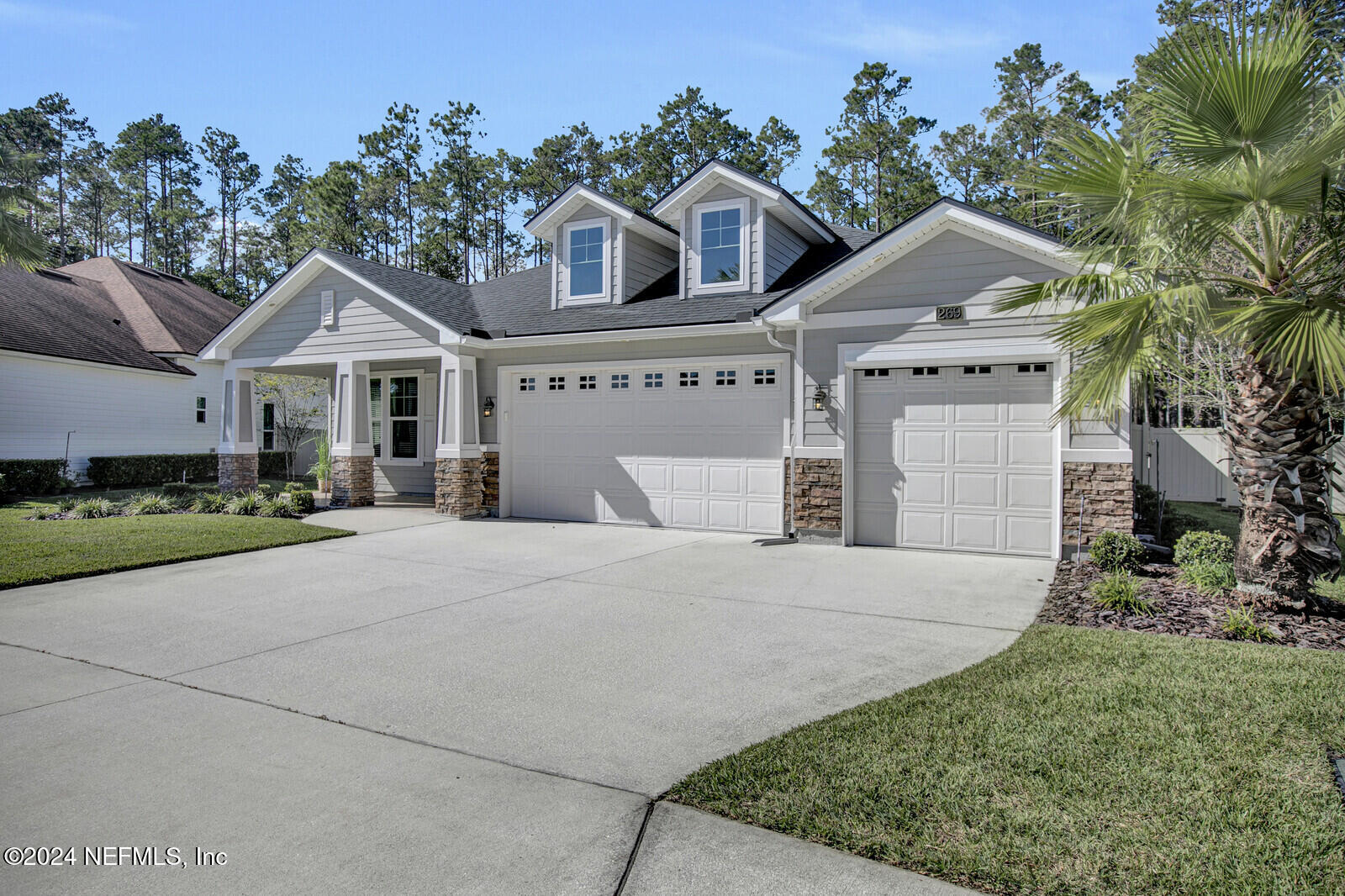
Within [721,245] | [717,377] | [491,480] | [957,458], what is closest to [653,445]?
[717,377]

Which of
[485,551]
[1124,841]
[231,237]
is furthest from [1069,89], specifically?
[231,237]

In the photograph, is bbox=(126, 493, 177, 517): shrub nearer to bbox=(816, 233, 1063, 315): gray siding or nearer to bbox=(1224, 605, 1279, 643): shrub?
bbox=(816, 233, 1063, 315): gray siding

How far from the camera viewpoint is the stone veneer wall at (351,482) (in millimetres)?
15180

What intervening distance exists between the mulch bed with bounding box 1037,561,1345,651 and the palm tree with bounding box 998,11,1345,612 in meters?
0.28

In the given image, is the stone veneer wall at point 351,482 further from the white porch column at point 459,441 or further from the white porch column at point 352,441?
the white porch column at point 459,441

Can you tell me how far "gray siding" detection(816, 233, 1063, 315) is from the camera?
921 cm

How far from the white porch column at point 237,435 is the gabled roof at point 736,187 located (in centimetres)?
963

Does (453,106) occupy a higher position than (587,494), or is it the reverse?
(453,106)

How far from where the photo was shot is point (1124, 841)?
2.98 meters

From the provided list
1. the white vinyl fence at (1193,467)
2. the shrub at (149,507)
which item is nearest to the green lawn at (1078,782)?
the white vinyl fence at (1193,467)

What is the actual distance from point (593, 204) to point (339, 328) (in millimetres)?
5471

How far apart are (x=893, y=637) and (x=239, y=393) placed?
594 inches

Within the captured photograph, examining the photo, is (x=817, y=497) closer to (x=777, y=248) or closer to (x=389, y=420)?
(x=777, y=248)

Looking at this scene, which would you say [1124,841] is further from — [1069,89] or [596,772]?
[1069,89]
